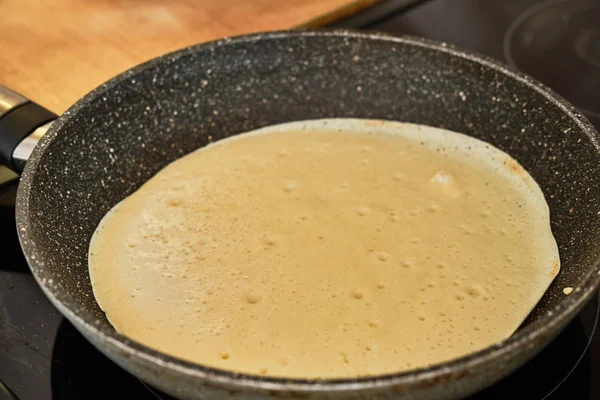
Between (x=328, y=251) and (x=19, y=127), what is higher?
(x=19, y=127)

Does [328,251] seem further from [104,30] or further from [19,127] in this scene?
[104,30]

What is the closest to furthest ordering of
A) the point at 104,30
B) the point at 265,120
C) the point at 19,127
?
the point at 19,127 → the point at 265,120 → the point at 104,30

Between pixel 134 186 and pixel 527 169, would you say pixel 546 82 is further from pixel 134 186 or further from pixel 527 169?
pixel 134 186

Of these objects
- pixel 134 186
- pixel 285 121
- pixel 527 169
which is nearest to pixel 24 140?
pixel 134 186

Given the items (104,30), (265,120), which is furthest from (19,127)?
(104,30)

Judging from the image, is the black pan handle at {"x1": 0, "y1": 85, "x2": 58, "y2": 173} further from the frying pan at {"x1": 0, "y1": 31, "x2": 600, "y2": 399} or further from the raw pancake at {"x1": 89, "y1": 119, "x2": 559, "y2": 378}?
the raw pancake at {"x1": 89, "y1": 119, "x2": 559, "y2": 378}

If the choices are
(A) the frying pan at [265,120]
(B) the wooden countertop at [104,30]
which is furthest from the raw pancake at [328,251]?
(B) the wooden countertop at [104,30]

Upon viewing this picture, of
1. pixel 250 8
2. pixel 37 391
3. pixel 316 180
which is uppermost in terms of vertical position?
pixel 250 8
